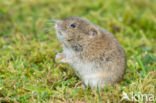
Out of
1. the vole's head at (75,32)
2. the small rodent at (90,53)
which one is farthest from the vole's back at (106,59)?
the vole's head at (75,32)

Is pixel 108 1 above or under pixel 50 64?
above

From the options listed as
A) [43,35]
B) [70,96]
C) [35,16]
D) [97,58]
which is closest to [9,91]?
[70,96]

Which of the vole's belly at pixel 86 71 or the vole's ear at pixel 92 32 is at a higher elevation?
the vole's ear at pixel 92 32

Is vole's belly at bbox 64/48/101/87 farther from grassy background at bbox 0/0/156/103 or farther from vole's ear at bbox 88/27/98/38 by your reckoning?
vole's ear at bbox 88/27/98/38

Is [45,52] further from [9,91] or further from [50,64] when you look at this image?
[9,91]

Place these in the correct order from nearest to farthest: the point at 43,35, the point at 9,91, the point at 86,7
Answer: the point at 9,91
the point at 43,35
the point at 86,7

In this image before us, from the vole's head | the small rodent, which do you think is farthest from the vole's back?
the vole's head

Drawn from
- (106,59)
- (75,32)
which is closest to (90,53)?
(106,59)

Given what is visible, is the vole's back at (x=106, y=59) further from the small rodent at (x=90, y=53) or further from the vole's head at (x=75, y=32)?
the vole's head at (x=75, y=32)
